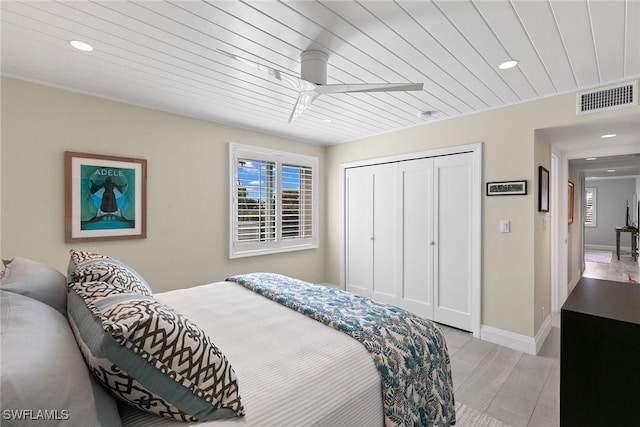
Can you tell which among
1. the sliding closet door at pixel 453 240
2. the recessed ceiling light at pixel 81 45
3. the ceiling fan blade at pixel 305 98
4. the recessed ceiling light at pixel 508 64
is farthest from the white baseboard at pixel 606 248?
the recessed ceiling light at pixel 81 45

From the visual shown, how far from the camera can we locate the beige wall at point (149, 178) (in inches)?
96.4

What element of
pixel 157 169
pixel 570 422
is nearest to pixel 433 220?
pixel 570 422

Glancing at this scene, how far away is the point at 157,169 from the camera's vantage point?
10.4ft

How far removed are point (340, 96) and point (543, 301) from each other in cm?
313

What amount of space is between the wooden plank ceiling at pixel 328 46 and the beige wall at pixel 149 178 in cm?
23

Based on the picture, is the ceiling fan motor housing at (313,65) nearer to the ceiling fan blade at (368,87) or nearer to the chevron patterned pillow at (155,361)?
the ceiling fan blade at (368,87)

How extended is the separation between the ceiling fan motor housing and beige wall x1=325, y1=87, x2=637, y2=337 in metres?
2.11

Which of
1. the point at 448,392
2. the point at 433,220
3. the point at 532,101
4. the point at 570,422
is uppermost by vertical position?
the point at 532,101

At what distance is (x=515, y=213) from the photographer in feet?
9.99

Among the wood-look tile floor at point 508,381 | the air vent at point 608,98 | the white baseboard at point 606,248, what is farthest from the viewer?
the white baseboard at point 606,248

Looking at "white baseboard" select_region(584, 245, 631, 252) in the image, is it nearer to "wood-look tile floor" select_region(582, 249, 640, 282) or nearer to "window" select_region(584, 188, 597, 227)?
"window" select_region(584, 188, 597, 227)

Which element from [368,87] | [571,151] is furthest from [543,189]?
[368,87]

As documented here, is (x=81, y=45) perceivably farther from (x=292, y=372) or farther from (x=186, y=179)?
(x=292, y=372)

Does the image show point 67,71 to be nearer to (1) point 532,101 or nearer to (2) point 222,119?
(2) point 222,119
